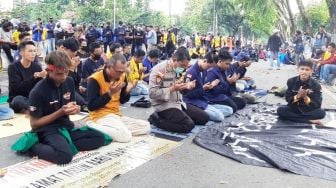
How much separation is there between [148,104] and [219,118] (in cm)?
176

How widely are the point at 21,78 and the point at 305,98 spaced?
467 centimetres

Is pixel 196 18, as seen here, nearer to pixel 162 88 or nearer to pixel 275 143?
pixel 162 88

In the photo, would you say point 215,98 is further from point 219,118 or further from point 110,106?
point 110,106

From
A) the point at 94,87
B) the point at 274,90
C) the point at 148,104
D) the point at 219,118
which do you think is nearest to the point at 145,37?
the point at 274,90

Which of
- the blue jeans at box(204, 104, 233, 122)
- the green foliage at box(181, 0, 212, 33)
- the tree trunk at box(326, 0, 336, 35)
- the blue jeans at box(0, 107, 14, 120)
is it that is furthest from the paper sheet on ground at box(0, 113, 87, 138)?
the green foliage at box(181, 0, 212, 33)

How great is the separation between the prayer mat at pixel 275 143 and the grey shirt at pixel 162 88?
657 mm

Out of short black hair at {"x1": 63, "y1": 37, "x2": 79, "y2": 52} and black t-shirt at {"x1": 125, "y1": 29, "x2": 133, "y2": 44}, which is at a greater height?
black t-shirt at {"x1": 125, "y1": 29, "x2": 133, "y2": 44}

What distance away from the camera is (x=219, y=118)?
6.74 metres

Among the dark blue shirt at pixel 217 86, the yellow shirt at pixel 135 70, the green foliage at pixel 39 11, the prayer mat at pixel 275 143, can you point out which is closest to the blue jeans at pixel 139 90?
the yellow shirt at pixel 135 70

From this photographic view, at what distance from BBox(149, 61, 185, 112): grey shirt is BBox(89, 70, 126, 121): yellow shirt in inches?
26.8

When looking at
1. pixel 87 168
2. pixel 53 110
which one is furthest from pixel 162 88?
pixel 87 168

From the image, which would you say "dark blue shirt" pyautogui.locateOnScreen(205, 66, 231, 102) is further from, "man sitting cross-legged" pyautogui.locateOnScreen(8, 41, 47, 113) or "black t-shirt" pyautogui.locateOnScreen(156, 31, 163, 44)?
"black t-shirt" pyautogui.locateOnScreen(156, 31, 163, 44)

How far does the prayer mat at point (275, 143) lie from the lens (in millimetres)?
4602

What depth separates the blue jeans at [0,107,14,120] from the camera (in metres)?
6.31
